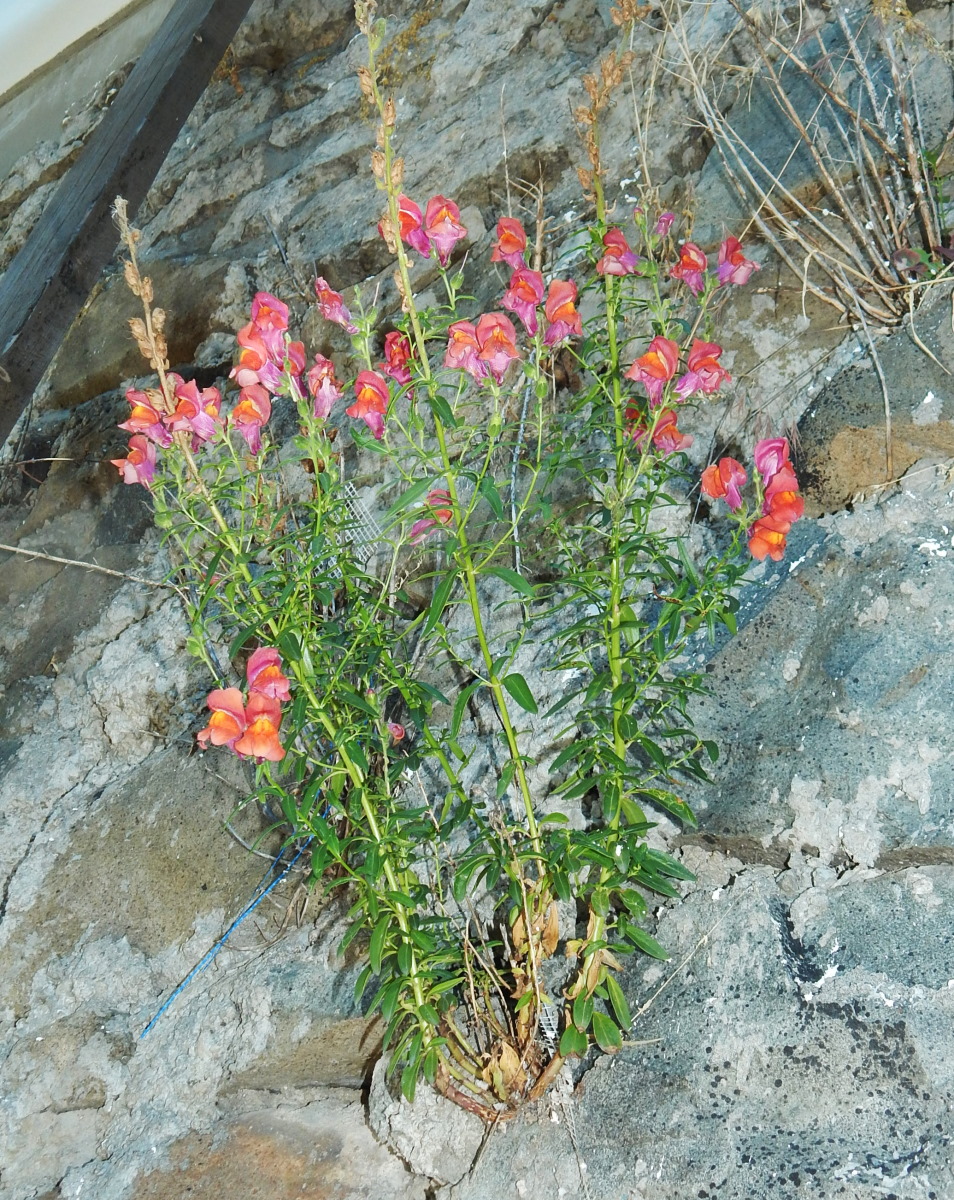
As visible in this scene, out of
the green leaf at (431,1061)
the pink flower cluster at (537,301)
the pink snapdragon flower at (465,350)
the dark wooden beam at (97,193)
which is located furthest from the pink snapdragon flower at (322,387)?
the dark wooden beam at (97,193)

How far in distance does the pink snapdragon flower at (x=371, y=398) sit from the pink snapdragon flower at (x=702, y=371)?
1.69 ft

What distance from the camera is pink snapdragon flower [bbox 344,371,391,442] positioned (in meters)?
1.79

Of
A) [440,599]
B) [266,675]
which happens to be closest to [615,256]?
[440,599]

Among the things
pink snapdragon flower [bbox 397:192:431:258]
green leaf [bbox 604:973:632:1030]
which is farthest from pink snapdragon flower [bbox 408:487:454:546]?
green leaf [bbox 604:973:632:1030]

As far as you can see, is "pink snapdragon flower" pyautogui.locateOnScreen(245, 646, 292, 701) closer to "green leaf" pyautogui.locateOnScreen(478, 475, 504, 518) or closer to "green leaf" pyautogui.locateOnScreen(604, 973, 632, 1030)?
"green leaf" pyautogui.locateOnScreen(478, 475, 504, 518)

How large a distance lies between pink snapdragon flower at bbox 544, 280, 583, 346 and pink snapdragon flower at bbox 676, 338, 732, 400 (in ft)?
0.69

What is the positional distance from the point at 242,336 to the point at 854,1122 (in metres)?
1.61


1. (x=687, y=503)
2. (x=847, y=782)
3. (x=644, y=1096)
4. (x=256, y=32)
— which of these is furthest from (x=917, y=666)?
(x=256, y=32)

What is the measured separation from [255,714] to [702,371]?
0.96 meters

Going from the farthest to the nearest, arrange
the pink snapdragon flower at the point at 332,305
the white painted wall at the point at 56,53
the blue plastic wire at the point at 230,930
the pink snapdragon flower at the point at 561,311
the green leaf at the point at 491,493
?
the white painted wall at the point at 56,53, the blue plastic wire at the point at 230,930, the pink snapdragon flower at the point at 332,305, the pink snapdragon flower at the point at 561,311, the green leaf at the point at 491,493

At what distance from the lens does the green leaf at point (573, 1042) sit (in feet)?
6.03

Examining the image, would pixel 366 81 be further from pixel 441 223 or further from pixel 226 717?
pixel 226 717

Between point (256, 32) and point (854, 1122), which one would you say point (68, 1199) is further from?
point (256, 32)

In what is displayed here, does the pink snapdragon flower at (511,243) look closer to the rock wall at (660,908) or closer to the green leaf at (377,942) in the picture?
the rock wall at (660,908)
